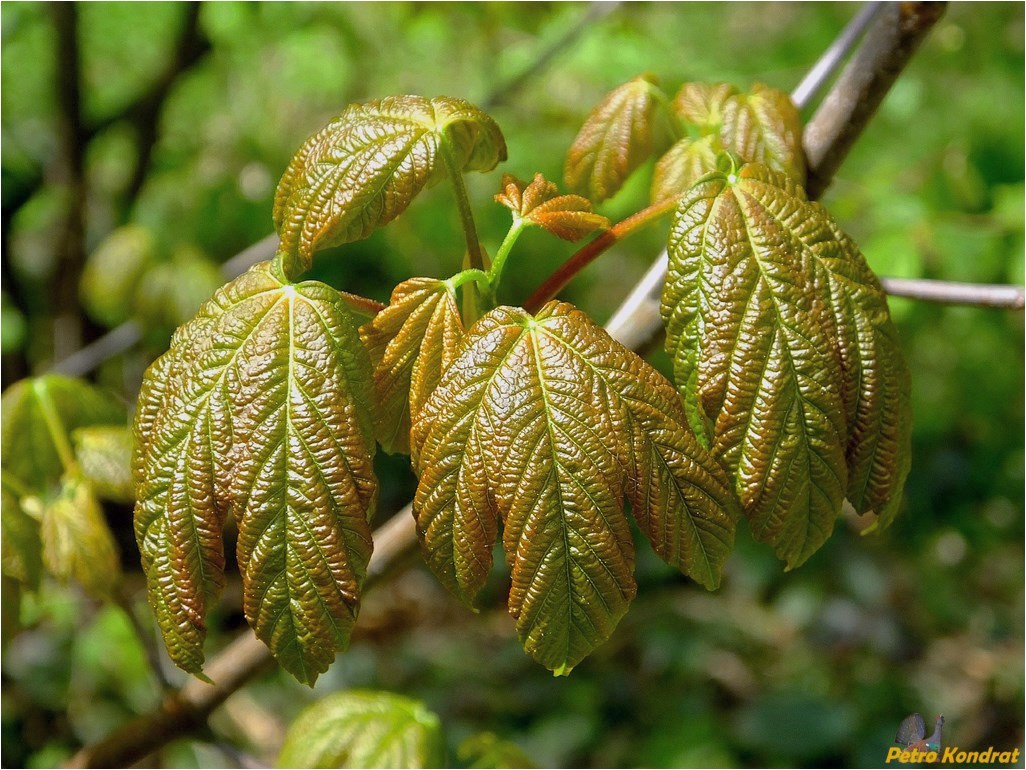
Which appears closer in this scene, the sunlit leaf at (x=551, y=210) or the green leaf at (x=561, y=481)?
the green leaf at (x=561, y=481)

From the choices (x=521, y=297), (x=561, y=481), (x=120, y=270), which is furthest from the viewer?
(x=521, y=297)

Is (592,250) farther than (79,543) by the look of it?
No

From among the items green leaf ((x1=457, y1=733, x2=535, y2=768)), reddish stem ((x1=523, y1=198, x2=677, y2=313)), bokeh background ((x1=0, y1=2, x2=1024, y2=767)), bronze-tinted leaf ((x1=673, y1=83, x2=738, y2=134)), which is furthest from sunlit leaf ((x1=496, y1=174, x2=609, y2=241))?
bokeh background ((x1=0, y1=2, x2=1024, y2=767))

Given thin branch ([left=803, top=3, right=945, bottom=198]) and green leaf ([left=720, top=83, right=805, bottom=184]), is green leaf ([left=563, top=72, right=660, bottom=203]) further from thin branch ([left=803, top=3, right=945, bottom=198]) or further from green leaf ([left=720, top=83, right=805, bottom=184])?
thin branch ([left=803, top=3, right=945, bottom=198])

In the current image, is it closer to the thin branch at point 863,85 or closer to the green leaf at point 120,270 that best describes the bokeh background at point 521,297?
the green leaf at point 120,270

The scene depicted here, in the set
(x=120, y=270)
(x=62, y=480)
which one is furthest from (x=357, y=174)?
(x=120, y=270)

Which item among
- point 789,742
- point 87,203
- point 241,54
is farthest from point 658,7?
point 789,742

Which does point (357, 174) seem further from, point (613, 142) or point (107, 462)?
point (107, 462)

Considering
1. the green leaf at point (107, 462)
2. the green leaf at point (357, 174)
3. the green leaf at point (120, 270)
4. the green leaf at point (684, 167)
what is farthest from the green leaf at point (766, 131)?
the green leaf at point (120, 270)
